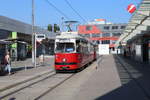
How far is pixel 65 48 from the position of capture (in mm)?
25812

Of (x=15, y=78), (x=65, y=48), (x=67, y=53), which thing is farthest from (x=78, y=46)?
(x=15, y=78)

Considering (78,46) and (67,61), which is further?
(78,46)

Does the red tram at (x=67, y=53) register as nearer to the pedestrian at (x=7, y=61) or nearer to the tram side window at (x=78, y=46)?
the tram side window at (x=78, y=46)

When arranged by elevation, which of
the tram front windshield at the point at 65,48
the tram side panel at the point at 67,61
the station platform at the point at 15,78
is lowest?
the station platform at the point at 15,78

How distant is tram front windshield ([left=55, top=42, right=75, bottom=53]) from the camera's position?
1006 inches

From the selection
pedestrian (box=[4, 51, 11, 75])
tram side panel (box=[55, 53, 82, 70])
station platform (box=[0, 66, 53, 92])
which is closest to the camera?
station platform (box=[0, 66, 53, 92])

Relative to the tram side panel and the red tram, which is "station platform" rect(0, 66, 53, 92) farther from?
the red tram

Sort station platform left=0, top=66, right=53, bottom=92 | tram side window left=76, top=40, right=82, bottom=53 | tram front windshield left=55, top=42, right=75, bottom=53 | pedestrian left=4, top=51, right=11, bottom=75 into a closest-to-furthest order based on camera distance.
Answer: station platform left=0, top=66, right=53, bottom=92 < pedestrian left=4, top=51, right=11, bottom=75 < tram front windshield left=55, top=42, right=75, bottom=53 < tram side window left=76, top=40, right=82, bottom=53

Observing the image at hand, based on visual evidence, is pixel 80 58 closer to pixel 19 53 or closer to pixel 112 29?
pixel 19 53

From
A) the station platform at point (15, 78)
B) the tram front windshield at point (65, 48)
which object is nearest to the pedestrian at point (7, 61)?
the station platform at point (15, 78)

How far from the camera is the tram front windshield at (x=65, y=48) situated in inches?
1006

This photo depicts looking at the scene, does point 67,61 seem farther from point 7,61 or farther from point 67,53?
point 7,61

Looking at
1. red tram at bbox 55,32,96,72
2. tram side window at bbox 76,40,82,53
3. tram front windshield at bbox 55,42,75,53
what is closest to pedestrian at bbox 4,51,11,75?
red tram at bbox 55,32,96,72

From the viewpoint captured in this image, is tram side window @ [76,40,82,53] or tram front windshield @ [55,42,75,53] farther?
tram side window @ [76,40,82,53]
